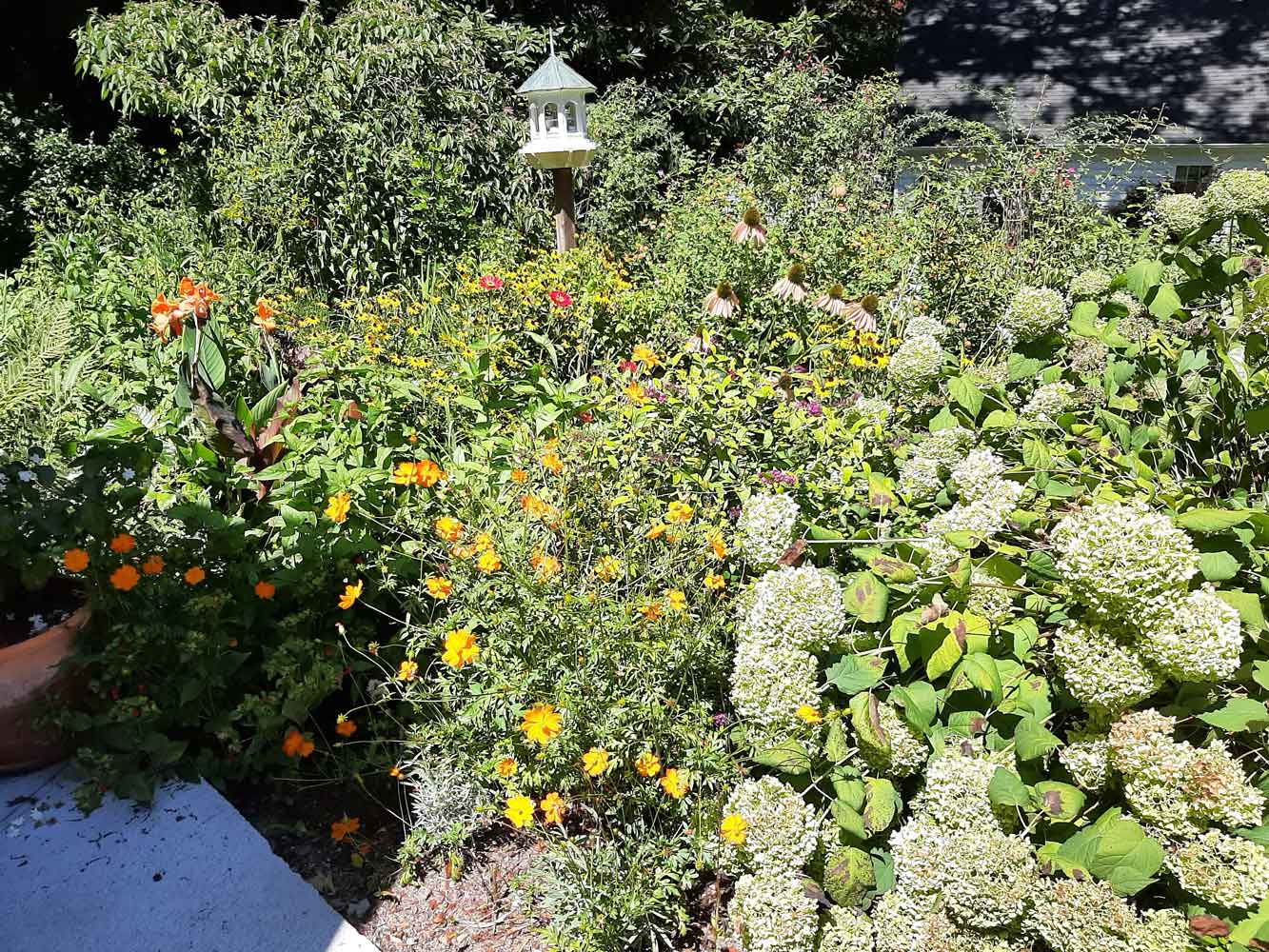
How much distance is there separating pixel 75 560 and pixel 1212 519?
2427 mm

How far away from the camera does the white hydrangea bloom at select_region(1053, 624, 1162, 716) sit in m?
1.55

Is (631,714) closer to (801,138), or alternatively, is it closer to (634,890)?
(634,890)

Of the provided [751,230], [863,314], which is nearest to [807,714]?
[863,314]

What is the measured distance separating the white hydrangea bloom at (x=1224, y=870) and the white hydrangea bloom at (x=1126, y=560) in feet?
1.32

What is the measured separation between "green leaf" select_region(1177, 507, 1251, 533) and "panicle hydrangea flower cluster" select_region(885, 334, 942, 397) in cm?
84

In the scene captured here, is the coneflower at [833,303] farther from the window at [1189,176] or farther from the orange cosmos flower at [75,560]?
the window at [1189,176]

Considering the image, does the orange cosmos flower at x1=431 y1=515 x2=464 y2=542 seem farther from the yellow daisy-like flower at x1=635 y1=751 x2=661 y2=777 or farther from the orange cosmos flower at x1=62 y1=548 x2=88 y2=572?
the orange cosmos flower at x1=62 y1=548 x2=88 y2=572

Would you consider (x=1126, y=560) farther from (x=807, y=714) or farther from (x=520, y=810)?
→ (x=520, y=810)

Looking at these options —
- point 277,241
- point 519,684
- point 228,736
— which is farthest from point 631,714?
point 277,241

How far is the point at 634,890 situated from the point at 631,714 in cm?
36

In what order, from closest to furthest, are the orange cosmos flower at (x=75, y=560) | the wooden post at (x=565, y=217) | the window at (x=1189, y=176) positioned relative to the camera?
the orange cosmos flower at (x=75, y=560)
the wooden post at (x=565, y=217)
the window at (x=1189, y=176)

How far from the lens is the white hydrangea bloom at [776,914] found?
1666 millimetres

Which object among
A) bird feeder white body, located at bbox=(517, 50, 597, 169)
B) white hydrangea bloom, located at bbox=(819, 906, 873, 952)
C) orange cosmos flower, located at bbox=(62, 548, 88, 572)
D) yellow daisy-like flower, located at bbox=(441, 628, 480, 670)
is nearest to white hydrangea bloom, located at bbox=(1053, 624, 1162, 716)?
white hydrangea bloom, located at bbox=(819, 906, 873, 952)

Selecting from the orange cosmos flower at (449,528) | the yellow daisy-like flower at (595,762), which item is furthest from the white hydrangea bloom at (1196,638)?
the orange cosmos flower at (449,528)
